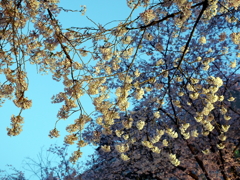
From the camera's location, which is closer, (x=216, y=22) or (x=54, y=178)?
(x=216, y=22)

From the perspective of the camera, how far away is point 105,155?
11.4 metres

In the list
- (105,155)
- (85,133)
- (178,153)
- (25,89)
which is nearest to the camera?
(25,89)

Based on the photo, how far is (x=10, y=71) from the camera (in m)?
3.38

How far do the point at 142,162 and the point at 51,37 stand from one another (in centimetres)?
640

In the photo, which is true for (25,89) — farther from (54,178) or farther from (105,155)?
(54,178)

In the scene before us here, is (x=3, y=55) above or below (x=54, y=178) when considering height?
below

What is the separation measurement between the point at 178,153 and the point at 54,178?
25.2 feet

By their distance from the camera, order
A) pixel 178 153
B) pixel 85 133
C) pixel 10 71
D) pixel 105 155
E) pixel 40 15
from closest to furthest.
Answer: pixel 10 71, pixel 40 15, pixel 178 153, pixel 105 155, pixel 85 133

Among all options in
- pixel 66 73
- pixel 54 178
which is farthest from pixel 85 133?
pixel 66 73

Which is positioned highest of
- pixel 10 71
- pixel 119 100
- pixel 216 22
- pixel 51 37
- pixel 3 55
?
pixel 216 22

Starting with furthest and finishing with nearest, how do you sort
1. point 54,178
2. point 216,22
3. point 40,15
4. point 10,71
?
point 54,178
point 216,22
point 40,15
point 10,71

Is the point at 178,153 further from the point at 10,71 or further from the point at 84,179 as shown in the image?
the point at 10,71

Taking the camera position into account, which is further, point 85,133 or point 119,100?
point 85,133

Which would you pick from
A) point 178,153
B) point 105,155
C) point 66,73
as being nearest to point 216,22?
point 178,153
